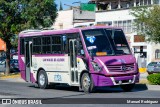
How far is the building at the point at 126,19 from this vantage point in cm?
5678

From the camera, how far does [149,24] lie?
2670 centimetres

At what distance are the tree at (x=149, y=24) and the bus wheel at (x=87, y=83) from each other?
808 cm

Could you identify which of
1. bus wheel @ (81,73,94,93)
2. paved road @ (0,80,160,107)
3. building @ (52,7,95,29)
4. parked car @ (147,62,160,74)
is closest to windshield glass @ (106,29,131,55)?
bus wheel @ (81,73,94,93)

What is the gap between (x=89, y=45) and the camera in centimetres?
1967

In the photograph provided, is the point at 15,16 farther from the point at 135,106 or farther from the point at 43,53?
the point at 135,106

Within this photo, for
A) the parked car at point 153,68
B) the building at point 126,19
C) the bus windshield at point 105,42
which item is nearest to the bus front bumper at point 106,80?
the bus windshield at point 105,42

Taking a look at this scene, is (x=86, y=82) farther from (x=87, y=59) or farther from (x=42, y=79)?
(x=42, y=79)

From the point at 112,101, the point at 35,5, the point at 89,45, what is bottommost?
the point at 112,101

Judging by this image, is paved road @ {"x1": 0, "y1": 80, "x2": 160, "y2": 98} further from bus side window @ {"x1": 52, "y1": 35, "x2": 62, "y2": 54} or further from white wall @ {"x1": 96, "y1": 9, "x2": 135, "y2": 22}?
white wall @ {"x1": 96, "y1": 9, "x2": 135, "y2": 22}

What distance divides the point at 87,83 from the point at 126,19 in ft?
134

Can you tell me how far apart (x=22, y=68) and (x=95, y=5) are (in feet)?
146

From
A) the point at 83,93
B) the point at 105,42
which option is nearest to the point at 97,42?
the point at 105,42

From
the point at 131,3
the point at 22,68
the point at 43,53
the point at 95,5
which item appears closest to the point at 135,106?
the point at 43,53

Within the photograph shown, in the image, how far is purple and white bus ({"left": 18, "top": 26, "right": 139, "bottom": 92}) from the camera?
19188 mm
